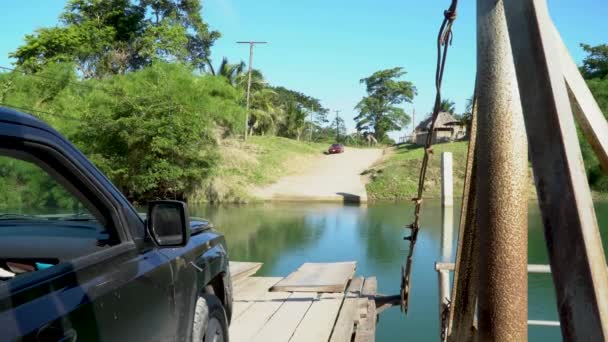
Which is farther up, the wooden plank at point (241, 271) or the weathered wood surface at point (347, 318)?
the wooden plank at point (241, 271)

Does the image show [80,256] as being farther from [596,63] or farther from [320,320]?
[596,63]

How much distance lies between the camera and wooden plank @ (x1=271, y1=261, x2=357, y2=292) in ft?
21.3

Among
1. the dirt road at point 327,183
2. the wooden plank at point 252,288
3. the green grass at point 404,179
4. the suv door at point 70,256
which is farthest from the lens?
the green grass at point 404,179

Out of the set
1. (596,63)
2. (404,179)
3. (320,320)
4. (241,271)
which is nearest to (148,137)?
(241,271)

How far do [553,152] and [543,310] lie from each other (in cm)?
865

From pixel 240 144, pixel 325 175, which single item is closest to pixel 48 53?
pixel 240 144

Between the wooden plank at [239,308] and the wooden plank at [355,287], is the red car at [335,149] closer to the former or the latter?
the wooden plank at [355,287]

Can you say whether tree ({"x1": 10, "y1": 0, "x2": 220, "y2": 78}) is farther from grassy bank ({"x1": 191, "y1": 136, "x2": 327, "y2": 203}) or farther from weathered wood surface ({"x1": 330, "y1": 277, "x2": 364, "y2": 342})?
weathered wood surface ({"x1": 330, "y1": 277, "x2": 364, "y2": 342})

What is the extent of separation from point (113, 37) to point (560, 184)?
3694 centimetres

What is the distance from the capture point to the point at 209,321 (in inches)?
112

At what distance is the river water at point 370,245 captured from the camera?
29.5 ft

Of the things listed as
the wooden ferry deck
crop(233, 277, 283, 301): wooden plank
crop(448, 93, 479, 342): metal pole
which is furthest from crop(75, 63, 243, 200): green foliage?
crop(448, 93, 479, 342): metal pole

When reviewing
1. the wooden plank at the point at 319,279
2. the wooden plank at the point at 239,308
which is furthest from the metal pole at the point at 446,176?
the wooden plank at the point at 239,308

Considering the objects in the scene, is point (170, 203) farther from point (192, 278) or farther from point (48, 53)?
point (48, 53)
